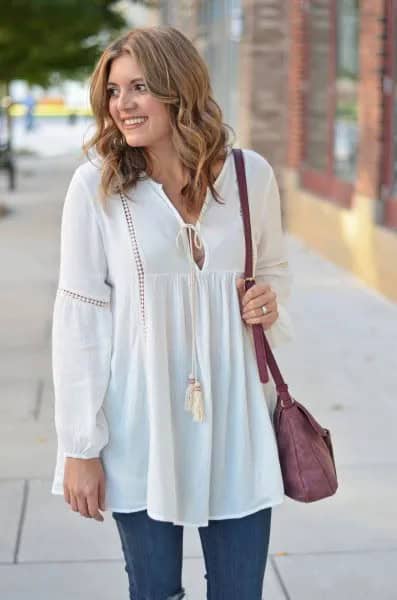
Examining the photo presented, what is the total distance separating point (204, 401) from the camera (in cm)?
262

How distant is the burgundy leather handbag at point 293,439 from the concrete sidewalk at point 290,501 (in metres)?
1.48

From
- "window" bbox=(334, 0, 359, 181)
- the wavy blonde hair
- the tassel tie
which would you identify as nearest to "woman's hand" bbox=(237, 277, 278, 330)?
the tassel tie

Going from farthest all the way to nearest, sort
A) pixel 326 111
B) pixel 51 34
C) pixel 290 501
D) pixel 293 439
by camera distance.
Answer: pixel 51 34, pixel 326 111, pixel 290 501, pixel 293 439

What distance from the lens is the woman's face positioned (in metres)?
2.59

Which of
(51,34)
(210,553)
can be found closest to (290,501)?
(210,553)

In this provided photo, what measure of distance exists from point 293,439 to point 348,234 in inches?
364

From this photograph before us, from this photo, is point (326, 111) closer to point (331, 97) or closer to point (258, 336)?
point (331, 97)

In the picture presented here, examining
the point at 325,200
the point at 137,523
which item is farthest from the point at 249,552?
the point at 325,200

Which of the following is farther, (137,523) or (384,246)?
(384,246)

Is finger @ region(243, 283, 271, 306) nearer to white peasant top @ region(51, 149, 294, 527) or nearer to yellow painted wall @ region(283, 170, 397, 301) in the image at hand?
white peasant top @ region(51, 149, 294, 527)

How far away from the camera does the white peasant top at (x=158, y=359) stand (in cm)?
259

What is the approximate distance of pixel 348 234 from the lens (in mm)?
11789

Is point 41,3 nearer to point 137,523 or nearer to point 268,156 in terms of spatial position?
point 268,156

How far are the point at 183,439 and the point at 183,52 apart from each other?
2.80 feet
